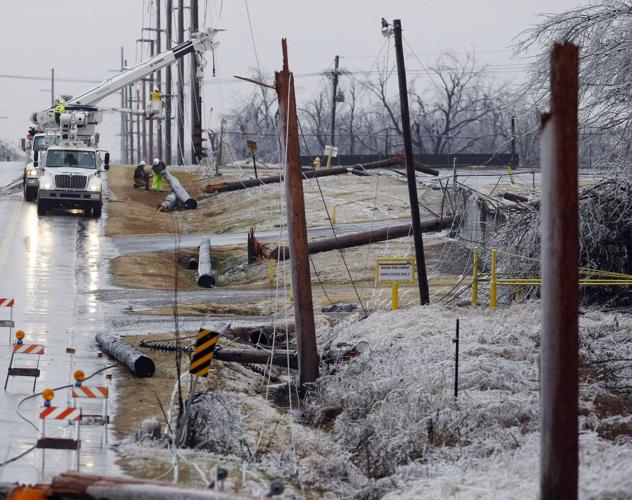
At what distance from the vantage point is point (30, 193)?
45031mm

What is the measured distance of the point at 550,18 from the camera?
21.5 metres

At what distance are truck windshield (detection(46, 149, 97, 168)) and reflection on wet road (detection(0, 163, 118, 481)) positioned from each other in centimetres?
207

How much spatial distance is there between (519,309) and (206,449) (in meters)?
9.41

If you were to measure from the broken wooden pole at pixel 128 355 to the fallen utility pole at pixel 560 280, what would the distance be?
9627mm

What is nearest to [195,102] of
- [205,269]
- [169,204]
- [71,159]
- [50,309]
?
[169,204]

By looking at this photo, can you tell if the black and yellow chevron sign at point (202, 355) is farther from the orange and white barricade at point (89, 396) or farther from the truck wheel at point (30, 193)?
the truck wheel at point (30, 193)

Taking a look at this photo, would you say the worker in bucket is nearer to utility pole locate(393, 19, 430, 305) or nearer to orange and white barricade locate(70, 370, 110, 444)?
utility pole locate(393, 19, 430, 305)

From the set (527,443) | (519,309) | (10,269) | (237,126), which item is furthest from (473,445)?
(237,126)

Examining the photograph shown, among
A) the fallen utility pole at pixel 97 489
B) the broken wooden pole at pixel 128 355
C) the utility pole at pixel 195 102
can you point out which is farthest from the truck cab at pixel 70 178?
the fallen utility pole at pixel 97 489

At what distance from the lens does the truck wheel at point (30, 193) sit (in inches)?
1769

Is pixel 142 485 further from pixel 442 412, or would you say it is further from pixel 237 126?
pixel 237 126

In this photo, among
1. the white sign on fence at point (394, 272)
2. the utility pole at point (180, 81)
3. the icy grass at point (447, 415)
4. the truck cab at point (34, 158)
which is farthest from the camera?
the utility pole at point (180, 81)

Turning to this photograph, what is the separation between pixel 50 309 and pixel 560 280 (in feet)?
56.8

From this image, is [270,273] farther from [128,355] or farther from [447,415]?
[447,415]
